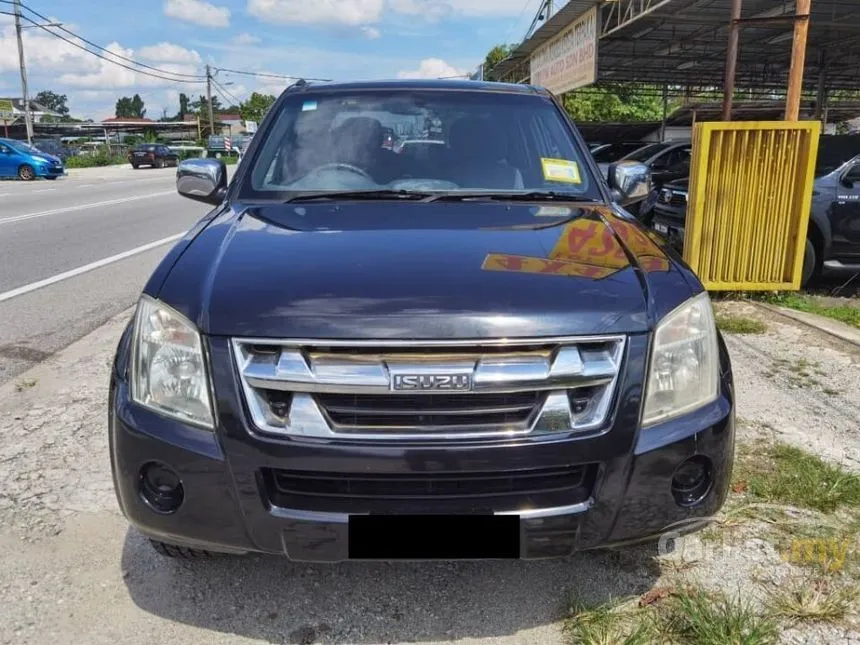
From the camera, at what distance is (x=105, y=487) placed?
3.15 m

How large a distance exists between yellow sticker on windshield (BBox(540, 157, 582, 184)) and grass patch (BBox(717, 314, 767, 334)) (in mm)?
2851

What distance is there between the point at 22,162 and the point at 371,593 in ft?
92.9

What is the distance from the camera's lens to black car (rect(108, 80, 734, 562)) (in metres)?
1.94

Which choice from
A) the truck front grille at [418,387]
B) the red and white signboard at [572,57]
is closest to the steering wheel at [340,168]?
the truck front grille at [418,387]

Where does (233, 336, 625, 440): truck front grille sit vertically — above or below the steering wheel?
below

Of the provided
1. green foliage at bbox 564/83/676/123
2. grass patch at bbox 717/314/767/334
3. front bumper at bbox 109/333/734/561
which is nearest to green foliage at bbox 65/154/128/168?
green foliage at bbox 564/83/676/123

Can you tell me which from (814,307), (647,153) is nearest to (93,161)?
(647,153)

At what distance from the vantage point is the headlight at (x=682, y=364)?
2062 mm

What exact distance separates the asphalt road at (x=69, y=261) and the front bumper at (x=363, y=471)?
314 centimetres

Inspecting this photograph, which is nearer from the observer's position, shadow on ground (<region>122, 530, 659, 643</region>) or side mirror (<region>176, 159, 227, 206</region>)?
shadow on ground (<region>122, 530, 659, 643</region>)

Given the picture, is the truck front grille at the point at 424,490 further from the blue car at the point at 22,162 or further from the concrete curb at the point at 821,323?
the blue car at the point at 22,162

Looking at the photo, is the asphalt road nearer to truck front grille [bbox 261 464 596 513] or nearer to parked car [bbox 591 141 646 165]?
truck front grille [bbox 261 464 596 513]

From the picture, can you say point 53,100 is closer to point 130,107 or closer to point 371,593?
point 130,107

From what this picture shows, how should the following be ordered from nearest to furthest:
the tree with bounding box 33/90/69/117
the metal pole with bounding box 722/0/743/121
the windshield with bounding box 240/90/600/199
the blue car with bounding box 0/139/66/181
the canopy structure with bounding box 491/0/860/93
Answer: the windshield with bounding box 240/90/600/199 → the metal pole with bounding box 722/0/743/121 → the canopy structure with bounding box 491/0/860/93 → the blue car with bounding box 0/139/66/181 → the tree with bounding box 33/90/69/117
